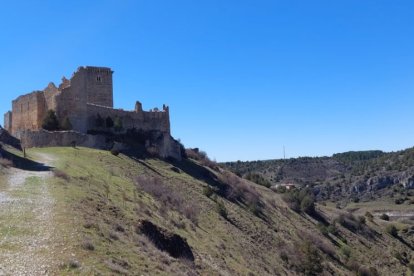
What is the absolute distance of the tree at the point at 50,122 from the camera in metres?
44.9

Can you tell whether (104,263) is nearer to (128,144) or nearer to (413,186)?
(128,144)

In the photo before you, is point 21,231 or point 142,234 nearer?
point 21,231

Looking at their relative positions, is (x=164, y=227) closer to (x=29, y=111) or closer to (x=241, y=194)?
(x=241, y=194)

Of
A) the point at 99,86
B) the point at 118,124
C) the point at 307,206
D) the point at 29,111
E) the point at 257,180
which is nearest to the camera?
the point at 29,111

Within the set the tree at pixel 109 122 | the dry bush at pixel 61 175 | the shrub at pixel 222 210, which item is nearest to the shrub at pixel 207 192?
the shrub at pixel 222 210

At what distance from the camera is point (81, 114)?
156ft

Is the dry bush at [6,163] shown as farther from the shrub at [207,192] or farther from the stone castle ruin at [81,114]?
the shrub at [207,192]

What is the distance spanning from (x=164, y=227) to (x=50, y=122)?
23835 millimetres

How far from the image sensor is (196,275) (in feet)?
62.6

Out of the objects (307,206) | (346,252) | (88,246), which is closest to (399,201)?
(307,206)

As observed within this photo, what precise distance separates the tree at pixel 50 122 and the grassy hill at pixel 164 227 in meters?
4.91

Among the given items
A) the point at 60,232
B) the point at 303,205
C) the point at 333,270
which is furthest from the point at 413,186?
the point at 60,232

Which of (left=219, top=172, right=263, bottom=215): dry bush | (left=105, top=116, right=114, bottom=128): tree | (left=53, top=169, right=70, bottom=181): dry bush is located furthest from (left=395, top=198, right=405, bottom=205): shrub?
(left=53, top=169, right=70, bottom=181): dry bush

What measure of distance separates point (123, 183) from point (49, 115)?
51.3 feet
